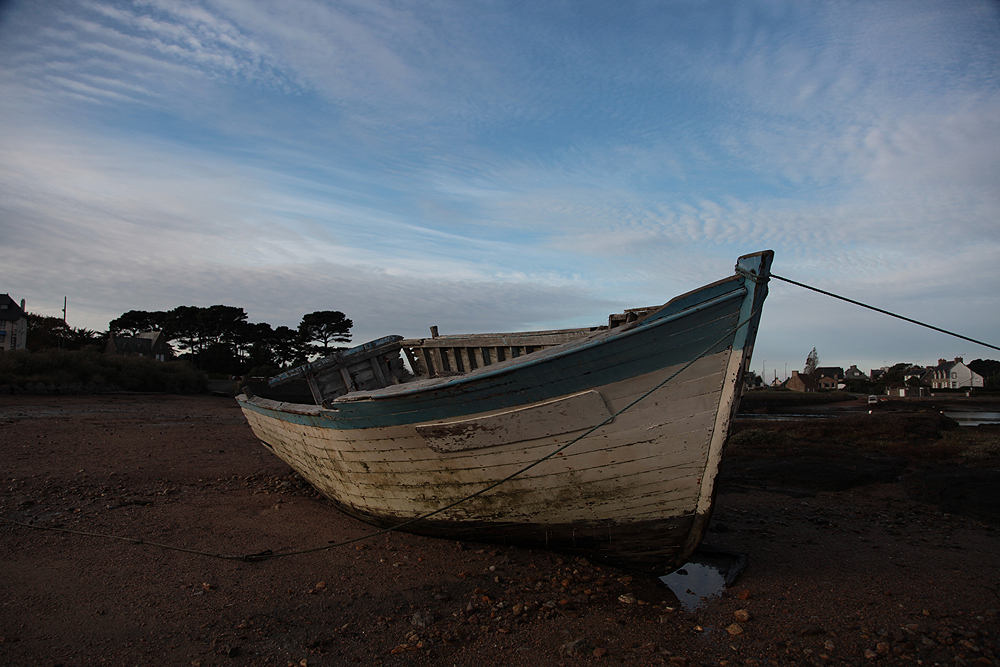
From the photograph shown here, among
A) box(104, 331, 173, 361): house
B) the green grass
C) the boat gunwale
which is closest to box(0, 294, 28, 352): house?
box(104, 331, 173, 361): house

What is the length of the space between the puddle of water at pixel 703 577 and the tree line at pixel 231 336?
3834 cm

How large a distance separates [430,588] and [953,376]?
89.6m

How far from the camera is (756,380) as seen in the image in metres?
90.4

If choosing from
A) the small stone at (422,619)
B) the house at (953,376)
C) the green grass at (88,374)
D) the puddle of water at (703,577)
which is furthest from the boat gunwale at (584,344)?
the house at (953,376)

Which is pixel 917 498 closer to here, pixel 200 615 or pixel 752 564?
pixel 752 564

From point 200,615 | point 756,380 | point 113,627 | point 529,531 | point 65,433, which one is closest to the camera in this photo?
point 113,627

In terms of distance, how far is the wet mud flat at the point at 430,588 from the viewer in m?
3.58

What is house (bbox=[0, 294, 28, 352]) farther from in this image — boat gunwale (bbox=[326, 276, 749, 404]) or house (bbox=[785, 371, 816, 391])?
house (bbox=[785, 371, 816, 391])

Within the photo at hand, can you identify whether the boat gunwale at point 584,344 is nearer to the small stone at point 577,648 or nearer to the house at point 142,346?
the small stone at point 577,648

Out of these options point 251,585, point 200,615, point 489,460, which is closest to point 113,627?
point 200,615

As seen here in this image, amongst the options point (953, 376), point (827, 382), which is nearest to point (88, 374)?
point (827, 382)

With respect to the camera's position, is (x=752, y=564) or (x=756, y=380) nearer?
(x=752, y=564)

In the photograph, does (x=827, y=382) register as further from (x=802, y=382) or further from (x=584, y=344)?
(x=584, y=344)

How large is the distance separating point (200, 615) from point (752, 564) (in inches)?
199
